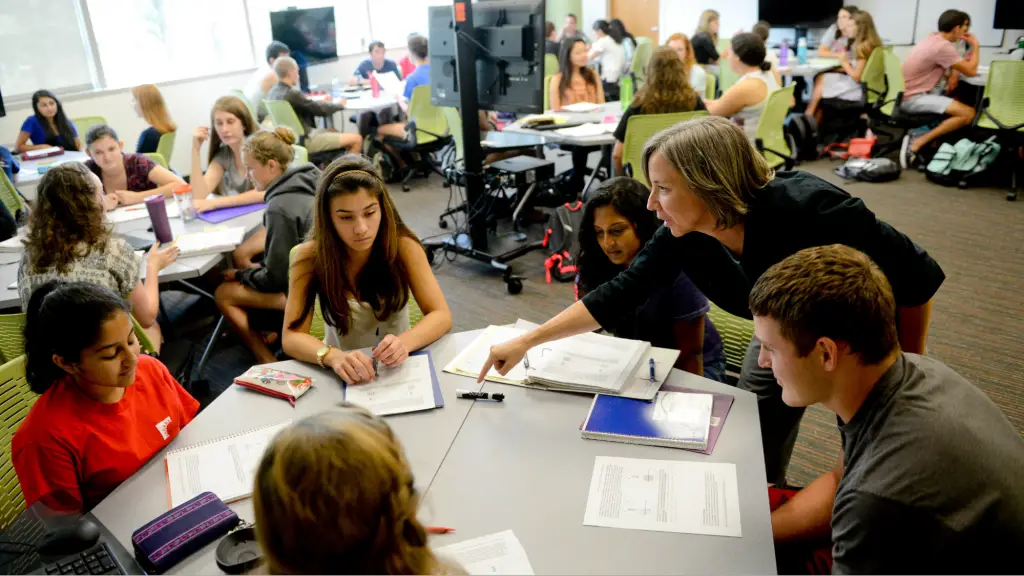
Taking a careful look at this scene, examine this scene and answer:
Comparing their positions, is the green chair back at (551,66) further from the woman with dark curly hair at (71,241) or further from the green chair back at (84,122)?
the woman with dark curly hair at (71,241)

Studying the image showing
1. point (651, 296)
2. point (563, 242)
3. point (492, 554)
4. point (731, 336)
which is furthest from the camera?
point (563, 242)

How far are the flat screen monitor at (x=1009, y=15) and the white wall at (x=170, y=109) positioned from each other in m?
6.74

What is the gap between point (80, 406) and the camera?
1629 mm

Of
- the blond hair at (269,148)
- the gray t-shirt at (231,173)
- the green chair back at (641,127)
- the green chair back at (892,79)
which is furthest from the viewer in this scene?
the green chair back at (892,79)

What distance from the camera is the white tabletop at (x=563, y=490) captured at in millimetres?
1232

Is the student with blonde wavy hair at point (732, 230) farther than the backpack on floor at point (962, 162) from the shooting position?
No

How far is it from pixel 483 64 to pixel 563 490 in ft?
9.97

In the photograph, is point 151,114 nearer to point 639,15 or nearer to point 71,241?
point 71,241

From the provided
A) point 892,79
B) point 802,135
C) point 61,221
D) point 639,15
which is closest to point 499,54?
point 61,221

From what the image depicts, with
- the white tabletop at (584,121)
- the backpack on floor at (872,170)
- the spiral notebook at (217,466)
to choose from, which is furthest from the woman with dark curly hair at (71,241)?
the backpack on floor at (872,170)

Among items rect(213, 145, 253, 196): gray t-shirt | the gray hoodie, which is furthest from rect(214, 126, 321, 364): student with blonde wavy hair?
rect(213, 145, 253, 196): gray t-shirt

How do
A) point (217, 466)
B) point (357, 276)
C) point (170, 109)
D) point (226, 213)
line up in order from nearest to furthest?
1. point (217, 466)
2. point (357, 276)
3. point (226, 213)
4. point (170, 109)

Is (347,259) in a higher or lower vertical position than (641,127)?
lower

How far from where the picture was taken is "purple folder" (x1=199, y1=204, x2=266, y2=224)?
3.44 metres
